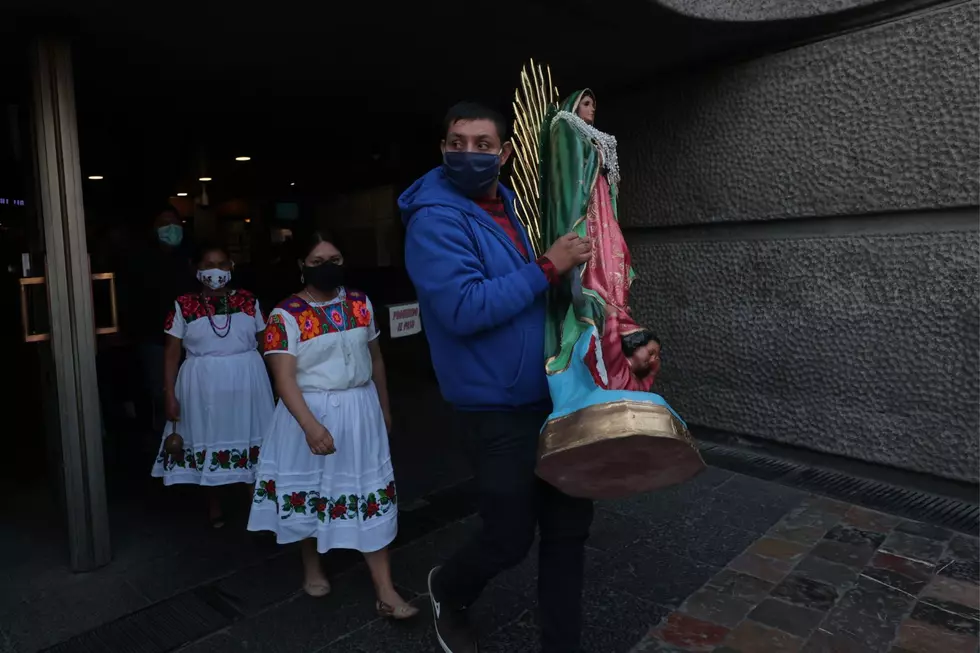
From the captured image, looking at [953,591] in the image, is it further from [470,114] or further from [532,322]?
[470,114]

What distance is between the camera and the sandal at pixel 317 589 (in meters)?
2.97

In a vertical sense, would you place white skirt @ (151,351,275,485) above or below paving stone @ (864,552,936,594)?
above

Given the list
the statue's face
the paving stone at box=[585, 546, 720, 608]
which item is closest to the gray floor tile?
the paving stone at box=[585, 546, 720, 608]

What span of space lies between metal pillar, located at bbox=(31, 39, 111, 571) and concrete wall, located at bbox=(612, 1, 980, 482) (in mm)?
3469

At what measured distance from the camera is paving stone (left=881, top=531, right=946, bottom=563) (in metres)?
3.29

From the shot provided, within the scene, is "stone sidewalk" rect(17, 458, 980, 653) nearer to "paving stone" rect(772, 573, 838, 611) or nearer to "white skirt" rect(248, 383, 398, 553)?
"paving stone" rect(772, 573, 838, 611)

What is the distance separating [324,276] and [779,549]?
248 centimetres

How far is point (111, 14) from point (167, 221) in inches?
54.1

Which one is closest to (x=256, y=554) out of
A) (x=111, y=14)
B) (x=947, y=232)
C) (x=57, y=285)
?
(x=57, y=285)

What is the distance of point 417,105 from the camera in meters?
5.45

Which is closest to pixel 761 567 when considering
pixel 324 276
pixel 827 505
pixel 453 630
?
pixel 827 505

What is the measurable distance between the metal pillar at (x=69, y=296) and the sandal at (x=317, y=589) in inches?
42.8

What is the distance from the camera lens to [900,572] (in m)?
3.13

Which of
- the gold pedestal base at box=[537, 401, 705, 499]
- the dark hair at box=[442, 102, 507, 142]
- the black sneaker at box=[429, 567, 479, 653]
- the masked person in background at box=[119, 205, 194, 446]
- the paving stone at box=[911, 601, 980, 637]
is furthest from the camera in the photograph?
the masked person in background at box=[119, 205, 194, 446]
